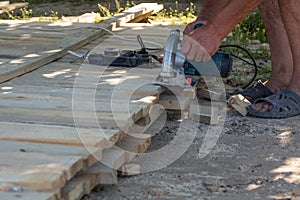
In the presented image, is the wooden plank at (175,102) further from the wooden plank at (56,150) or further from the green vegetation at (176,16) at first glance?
the green vegetation at (176,16)

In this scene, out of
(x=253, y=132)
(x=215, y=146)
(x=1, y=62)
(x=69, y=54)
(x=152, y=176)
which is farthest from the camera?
(x=69, y=54)

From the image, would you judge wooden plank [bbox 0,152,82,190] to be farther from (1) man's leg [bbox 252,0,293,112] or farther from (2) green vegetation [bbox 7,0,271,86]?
→ (2) green vegetation [bbox 7,0,271,86]

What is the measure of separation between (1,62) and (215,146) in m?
1.66

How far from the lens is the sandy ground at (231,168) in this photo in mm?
3613

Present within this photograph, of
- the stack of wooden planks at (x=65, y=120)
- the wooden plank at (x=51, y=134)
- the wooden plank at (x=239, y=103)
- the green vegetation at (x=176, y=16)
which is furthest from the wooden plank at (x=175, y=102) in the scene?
the green vegetation at (x=176, y=16)

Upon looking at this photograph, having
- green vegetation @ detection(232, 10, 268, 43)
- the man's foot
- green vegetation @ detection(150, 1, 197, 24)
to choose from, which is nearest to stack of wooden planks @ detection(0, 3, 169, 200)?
the man's foot

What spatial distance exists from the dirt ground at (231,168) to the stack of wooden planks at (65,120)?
15 cm

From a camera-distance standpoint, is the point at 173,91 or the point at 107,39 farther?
the point at 107,39

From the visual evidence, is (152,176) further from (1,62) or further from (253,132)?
(1,62)

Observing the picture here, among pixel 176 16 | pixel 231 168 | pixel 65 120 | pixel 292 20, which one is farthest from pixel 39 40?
pixel 176 16

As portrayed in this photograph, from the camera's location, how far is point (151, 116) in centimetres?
432

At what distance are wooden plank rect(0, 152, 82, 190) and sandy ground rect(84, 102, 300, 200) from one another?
38 cm

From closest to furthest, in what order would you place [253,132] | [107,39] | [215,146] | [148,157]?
1. [148,157]
2. [215,146]
3. [253,132]
4. [107,39]

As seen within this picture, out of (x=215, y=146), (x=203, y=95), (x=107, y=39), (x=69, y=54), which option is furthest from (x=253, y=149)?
(x=107, y=39)
